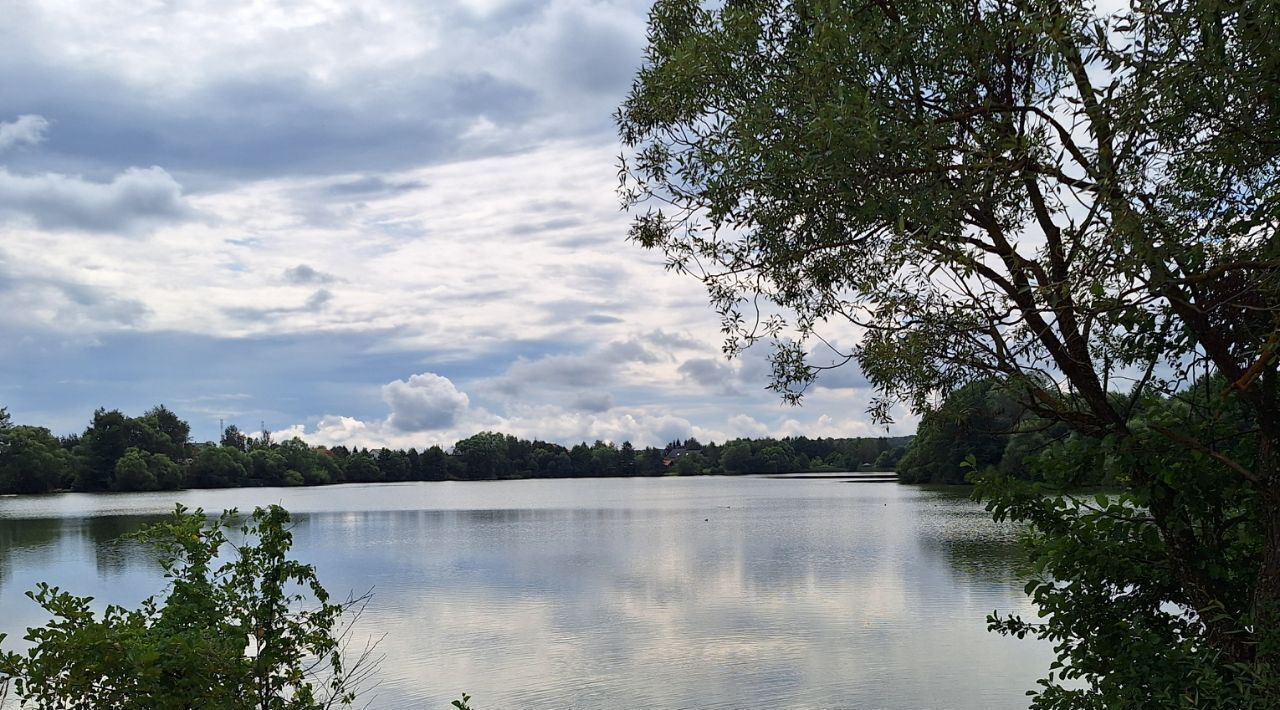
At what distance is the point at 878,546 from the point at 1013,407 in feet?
77.6

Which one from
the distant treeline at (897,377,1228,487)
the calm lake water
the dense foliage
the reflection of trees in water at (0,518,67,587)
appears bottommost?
the calm lake water

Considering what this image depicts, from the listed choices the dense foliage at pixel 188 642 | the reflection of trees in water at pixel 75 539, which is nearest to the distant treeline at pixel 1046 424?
the dense foliage at pixel 188 642

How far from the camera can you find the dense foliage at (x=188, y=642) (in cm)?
443

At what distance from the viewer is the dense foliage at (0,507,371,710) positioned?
4426 millimetres

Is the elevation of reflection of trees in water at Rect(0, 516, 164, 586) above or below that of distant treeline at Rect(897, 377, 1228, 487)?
below

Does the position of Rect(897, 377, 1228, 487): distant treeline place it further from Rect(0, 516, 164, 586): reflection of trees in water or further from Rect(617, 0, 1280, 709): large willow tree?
Rect(0, 516, 164, 586): reflection of trees in water

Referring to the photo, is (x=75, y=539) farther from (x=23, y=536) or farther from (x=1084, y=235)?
(x=1084, y=235)

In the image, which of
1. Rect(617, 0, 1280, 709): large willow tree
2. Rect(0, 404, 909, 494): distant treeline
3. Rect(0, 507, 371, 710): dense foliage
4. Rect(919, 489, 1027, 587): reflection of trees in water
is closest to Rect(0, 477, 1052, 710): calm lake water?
Rect(919, 489, 1027, 587): reflection of trees in water

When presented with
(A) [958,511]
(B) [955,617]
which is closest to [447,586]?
(B) [955,617]

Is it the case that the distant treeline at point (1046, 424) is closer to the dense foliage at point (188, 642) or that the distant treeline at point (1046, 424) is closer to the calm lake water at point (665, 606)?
the dense foliage at point (188, 642)

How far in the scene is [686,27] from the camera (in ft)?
21.1

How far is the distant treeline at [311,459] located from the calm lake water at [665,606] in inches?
2150

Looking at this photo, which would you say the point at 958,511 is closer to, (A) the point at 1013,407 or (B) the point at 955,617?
(B) the point at 955,617

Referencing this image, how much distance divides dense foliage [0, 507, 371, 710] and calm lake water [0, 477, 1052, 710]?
4.43 feet
